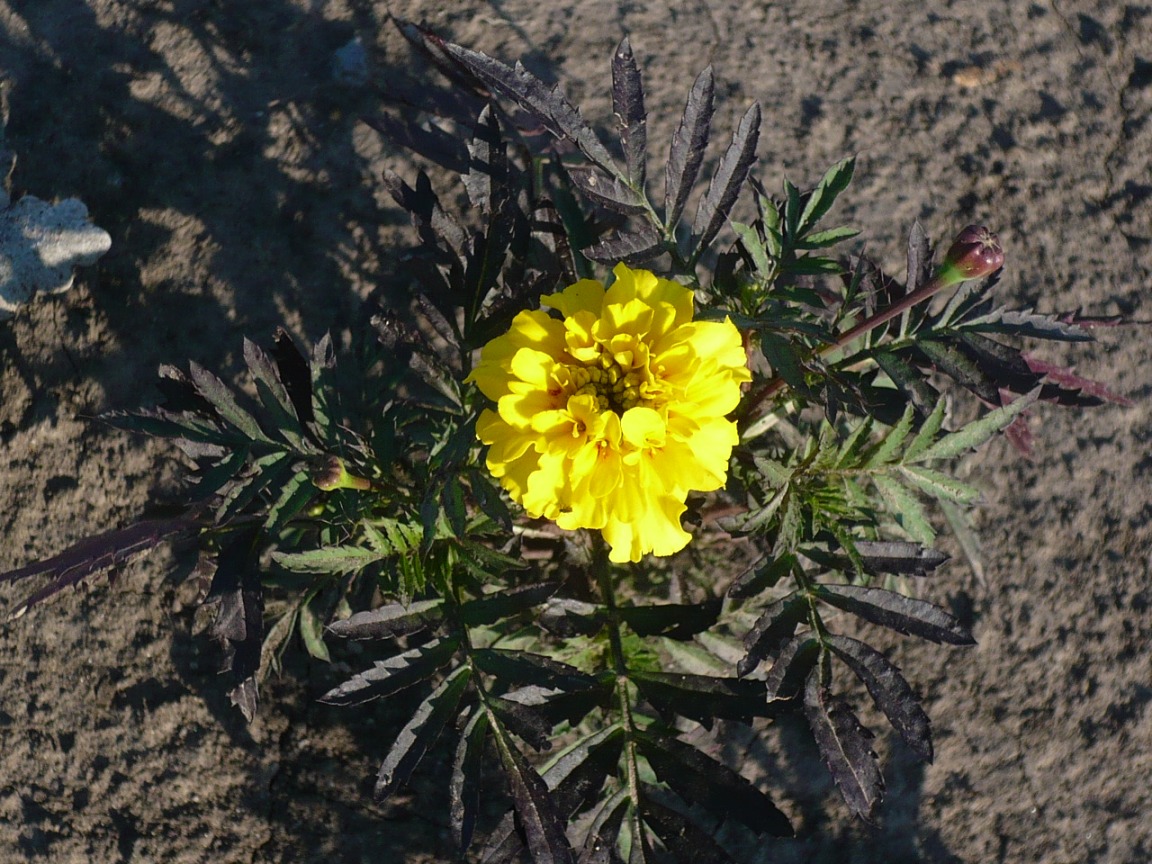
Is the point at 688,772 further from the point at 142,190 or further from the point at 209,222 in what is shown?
the point at 142,190

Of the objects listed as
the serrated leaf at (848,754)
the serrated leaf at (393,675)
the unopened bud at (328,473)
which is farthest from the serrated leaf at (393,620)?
the serrated leaf at (848,754)

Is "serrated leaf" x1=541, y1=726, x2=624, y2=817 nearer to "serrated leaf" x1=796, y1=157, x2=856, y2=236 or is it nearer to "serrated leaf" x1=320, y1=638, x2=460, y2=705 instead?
"serrated leaf" x1=320, y1=638, x2=460, y2=705

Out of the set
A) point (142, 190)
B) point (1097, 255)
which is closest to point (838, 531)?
point (1097, 255)

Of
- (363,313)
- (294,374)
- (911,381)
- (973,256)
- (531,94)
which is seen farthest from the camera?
(363,313)

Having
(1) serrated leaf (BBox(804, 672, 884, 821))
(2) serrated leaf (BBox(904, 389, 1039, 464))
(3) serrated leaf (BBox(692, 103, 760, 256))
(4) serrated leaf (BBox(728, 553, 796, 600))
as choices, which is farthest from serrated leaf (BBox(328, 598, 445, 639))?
(2) serrated leaf (BBox(904, 389, 1039, 464))

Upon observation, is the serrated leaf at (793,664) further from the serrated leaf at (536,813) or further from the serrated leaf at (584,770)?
the serrated leaf at (536,813)

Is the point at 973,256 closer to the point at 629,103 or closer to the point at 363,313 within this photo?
the point at 629,103

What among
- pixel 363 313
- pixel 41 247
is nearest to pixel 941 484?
pixel 363 313
